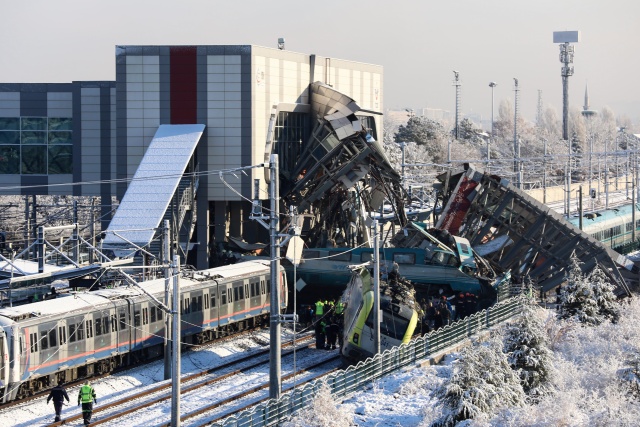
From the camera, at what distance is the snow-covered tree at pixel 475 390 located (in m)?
22.6

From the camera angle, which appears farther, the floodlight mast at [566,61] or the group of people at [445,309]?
the floodlight mast at [566,61]

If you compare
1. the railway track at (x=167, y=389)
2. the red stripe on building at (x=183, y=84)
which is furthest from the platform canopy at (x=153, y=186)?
the railway track at (x=167, y=389)

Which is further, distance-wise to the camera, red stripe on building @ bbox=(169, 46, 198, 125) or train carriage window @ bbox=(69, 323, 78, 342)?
red stripe on building @ bbox=(169, 46, 198, 125)

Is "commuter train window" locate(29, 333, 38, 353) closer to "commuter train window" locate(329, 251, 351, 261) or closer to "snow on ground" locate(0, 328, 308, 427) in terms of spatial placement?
"snow on ground" locate(0, 328, 308, 427)

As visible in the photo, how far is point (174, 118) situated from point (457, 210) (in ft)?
48.9

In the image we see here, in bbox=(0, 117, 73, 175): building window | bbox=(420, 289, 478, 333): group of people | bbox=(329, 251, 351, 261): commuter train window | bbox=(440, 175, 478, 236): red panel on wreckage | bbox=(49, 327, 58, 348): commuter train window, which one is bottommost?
bbox=(420, 289, 478, 333): group of people

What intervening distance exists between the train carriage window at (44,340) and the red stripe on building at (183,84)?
76.2 feet

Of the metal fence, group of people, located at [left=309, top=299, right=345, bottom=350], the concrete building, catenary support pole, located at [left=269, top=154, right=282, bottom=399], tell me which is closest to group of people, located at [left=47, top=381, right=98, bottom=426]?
the metal fence

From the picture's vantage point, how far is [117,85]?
174ft

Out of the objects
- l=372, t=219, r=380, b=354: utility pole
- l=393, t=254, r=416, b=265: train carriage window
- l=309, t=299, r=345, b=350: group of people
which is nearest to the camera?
l=372, t=219, r=380, b=354: utility pole

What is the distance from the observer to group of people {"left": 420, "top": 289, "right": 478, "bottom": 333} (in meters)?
41.0

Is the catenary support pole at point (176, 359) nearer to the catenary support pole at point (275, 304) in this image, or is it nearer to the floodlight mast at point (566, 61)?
the catenary support pole at point (275, 304)

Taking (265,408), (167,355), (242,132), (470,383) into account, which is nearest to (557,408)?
(470,383)

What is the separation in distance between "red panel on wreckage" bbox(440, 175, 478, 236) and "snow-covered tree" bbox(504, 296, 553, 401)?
Answer: 2303 centimetres
